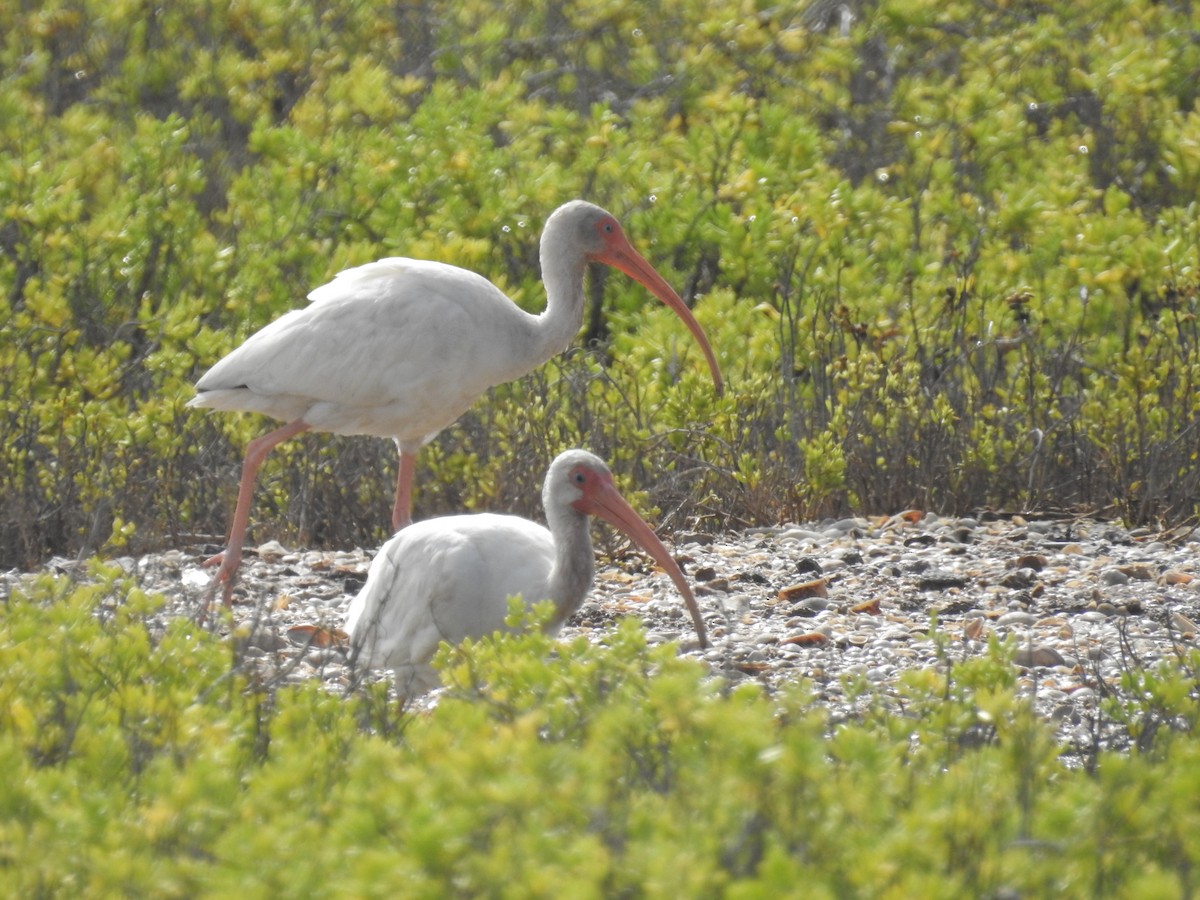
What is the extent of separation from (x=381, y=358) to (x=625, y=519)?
5.40ft

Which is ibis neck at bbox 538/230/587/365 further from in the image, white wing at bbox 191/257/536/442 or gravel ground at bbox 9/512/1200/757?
gravel ground at bbox 9/512/1200/757

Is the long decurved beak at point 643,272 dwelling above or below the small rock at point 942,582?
above

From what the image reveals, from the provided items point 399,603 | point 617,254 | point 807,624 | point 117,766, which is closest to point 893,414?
point 617,254

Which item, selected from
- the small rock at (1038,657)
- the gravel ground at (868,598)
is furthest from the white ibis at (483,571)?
the small rock at (1038,657)

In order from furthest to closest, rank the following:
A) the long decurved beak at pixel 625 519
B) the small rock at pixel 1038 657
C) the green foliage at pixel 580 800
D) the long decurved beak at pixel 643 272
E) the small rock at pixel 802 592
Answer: the long decurved beak at pixel 643 272 → the small rock at pixel 802 592 → the small rock at pixel 1038 657 → the long decurved beak at pixel 625 519 → the green foliage at pixel 580 800

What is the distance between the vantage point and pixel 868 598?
22.4ft

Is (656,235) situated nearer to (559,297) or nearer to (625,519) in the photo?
(559,297)

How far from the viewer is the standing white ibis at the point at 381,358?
713cm

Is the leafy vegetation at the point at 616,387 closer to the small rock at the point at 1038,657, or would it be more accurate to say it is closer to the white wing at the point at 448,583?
the white wing at the point at 448,583

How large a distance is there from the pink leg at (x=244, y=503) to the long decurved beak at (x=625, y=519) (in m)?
1.72

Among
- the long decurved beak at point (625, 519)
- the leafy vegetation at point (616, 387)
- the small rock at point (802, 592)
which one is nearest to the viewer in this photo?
the leafy vegetation at point (616, 387)

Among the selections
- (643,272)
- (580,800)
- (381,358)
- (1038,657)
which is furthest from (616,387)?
(580,800)

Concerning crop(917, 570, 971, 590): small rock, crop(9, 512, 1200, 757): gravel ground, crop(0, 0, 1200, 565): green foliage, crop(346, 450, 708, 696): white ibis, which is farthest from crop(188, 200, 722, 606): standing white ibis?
crop(917, 570, 971, 590): small rock

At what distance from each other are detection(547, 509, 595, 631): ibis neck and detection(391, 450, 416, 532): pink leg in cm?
199
